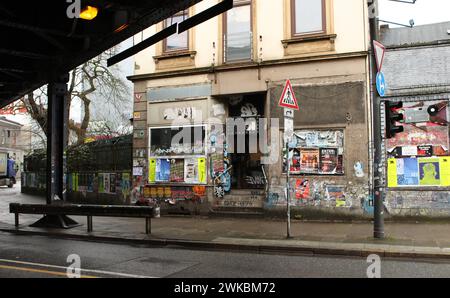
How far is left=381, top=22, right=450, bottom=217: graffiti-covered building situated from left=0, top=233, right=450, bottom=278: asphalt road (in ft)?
16.1

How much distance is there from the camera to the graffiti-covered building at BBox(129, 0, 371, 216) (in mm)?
13992

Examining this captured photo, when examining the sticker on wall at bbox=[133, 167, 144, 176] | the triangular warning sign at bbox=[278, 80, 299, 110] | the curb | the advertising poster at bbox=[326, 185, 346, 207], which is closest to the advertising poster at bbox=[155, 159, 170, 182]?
the sticker on wall at bbox=[133, 167, 144, 176]

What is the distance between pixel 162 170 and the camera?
16562 mm

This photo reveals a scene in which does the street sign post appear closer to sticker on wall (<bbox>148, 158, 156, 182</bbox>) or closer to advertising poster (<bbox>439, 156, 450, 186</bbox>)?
advertising poster (<bbox>439, 156, 450, 186</bbox>)

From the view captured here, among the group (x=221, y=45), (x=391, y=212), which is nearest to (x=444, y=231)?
(x=391, y=212)

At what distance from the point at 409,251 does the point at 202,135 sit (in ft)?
28.5

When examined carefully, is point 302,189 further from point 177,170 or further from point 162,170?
point 162,170

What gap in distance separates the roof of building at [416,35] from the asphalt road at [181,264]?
7860mm

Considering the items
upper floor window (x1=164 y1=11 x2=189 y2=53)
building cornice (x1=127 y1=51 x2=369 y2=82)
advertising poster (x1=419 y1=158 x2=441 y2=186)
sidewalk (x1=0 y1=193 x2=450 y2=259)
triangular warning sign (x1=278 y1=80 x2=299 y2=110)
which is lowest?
sidewalk (x1=0 y1=193 x2=450 y2=259)

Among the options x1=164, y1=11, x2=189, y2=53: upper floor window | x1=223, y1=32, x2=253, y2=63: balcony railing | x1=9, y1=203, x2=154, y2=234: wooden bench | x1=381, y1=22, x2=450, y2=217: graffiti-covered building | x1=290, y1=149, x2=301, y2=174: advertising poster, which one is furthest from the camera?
x1=164, y1=11, x2=189, y2=53: upper floor window

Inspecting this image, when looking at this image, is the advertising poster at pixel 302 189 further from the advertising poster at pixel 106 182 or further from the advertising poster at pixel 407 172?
the advertising poster at pixel 106 182

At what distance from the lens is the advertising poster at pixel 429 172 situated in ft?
42.6

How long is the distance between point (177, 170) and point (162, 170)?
658 mm

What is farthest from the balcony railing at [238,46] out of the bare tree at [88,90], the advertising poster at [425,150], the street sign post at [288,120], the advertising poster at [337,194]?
the bare tree at [88,90]
